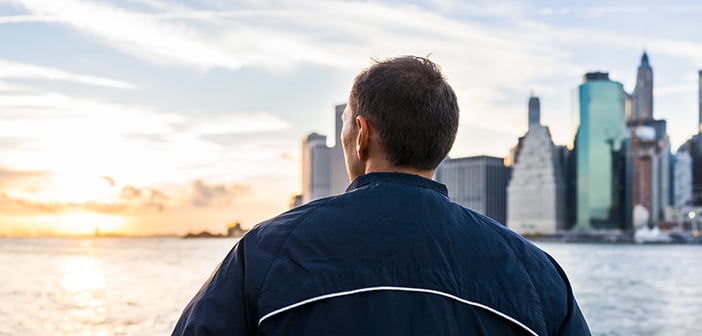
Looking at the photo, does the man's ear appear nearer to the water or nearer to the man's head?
the man's head

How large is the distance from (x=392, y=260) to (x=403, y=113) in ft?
1.50

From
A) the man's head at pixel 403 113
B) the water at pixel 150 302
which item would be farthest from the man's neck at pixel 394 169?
the water at pixel 150 302

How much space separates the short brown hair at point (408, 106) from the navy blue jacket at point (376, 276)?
0.10 meters

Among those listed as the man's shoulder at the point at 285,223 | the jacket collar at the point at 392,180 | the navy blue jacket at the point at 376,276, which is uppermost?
the jacket collar at the point at 392,180

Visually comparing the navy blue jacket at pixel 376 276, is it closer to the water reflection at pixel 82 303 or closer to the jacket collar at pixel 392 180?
the jacket collar at pixel 392 180

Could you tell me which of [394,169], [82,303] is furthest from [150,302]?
[394,169]

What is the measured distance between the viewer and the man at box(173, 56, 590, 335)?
2.29 m

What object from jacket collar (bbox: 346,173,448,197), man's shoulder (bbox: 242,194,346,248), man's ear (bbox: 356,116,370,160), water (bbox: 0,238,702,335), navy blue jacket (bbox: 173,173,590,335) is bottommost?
water (bbox: 0,238,702,335)

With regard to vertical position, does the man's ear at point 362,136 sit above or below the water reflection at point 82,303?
above

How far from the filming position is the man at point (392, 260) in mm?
2295

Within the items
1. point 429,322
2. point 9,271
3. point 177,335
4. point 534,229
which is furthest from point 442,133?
point 534,229

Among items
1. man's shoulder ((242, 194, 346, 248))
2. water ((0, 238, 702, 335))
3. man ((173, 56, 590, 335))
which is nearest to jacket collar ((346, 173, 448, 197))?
man ((173, 56, 590, 335))

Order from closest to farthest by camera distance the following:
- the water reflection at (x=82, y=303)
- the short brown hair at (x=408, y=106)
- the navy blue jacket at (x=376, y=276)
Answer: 1. the navy blue jacket at (x=376, y=276)
2. the short brown hair at (x=408, y=106)
3. the water reflection at (x=82, y=303)

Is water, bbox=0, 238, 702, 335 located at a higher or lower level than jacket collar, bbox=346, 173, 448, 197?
lower
